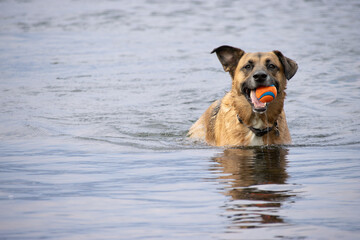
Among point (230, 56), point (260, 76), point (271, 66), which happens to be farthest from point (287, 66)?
point (230, 56)

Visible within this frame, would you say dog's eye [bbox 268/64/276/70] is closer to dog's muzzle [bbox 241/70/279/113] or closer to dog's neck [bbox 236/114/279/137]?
dog's muzzle [bbox 241/70/279/113]

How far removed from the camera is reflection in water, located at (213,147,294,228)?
Answer: 4.61 meters

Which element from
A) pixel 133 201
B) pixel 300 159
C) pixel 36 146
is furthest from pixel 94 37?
pixel 133 201

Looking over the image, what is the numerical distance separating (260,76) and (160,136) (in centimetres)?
291

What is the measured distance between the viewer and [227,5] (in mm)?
29266

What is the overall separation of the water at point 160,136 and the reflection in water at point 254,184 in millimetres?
15

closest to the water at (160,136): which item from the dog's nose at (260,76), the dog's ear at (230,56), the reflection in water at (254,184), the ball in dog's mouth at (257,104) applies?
the reflection in water at (254,184)

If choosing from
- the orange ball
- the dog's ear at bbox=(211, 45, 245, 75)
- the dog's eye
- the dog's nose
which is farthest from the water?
the dog's ear at bbox=(211, 45, 245, 75)

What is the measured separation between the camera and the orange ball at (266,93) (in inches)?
291

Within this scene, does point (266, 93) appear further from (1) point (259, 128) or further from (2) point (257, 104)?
(1) point (259, 128)

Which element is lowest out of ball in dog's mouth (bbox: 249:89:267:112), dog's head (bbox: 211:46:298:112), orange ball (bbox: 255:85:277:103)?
ball in dog's mouth (bbox: 249:89:267:112)

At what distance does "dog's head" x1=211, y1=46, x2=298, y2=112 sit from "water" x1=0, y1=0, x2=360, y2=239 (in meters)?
0.76

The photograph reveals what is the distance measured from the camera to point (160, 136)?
9867 millimetres

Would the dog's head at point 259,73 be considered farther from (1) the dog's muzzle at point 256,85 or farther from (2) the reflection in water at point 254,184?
(2) the reflection in water at point 254,184
